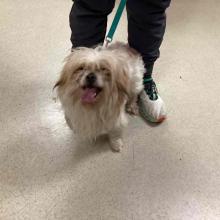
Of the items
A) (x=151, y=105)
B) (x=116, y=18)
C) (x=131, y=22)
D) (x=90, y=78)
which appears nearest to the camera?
(x=90, y=78)

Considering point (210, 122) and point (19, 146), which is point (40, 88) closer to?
point (19, 146)

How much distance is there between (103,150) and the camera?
1.19 meters

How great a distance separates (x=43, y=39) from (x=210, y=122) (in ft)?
2.97

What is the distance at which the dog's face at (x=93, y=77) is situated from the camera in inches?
35.8

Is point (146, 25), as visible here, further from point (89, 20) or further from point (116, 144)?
point (116, 144)

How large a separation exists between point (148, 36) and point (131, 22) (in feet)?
0.26

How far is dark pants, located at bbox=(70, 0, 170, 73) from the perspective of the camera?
105 cm

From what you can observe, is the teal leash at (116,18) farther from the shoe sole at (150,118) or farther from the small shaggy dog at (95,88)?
the shoe sole at (150,118)

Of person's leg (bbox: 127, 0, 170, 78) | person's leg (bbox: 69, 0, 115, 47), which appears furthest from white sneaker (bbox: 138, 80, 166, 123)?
person's leg (bbox: 69, 0, 115, 47)

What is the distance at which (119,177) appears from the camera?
3.66 ft

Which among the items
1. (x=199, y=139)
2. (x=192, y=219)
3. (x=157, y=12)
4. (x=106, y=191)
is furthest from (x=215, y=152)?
(x=157, y=12)

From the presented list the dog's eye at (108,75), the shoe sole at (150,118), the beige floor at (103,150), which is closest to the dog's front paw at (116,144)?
the beige floor at (103,150)

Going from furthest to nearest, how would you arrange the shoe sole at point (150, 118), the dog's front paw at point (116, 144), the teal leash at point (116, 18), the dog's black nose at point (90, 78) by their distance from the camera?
the shoe sole at point (150, 118), the dog's front paw at point (116, 144), the teal leash at point (116, 18), the dog's black nose at point (90, 78)

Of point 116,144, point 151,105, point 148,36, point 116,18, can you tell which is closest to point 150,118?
point 151,105
